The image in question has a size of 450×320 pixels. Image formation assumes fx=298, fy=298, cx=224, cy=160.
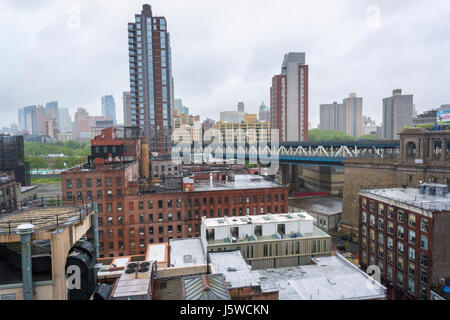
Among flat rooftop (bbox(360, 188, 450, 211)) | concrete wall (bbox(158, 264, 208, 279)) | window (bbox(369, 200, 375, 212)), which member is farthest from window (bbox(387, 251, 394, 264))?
concrete wall (bbox(158, 264, 208, 279))

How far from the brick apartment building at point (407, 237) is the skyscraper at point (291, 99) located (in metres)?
119

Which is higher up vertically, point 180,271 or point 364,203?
point 364,203

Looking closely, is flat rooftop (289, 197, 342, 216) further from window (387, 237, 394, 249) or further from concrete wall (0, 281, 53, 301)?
concrete wall (0, 281, 53, 301)

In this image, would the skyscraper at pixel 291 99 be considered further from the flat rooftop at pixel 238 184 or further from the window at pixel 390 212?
the window at pixel 390 212

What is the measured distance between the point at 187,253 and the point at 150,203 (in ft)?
54.3

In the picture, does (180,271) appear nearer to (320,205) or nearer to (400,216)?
(400,216)

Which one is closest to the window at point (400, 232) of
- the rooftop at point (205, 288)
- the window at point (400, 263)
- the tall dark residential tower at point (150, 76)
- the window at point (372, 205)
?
the window at point (400, 263)

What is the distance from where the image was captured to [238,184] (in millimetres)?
56344

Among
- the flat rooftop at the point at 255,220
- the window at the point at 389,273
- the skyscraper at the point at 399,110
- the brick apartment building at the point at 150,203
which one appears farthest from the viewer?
the skyscraper at the point at 399,110

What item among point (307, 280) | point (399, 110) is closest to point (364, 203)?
point (307, 280)

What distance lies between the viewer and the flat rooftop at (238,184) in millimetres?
52975
